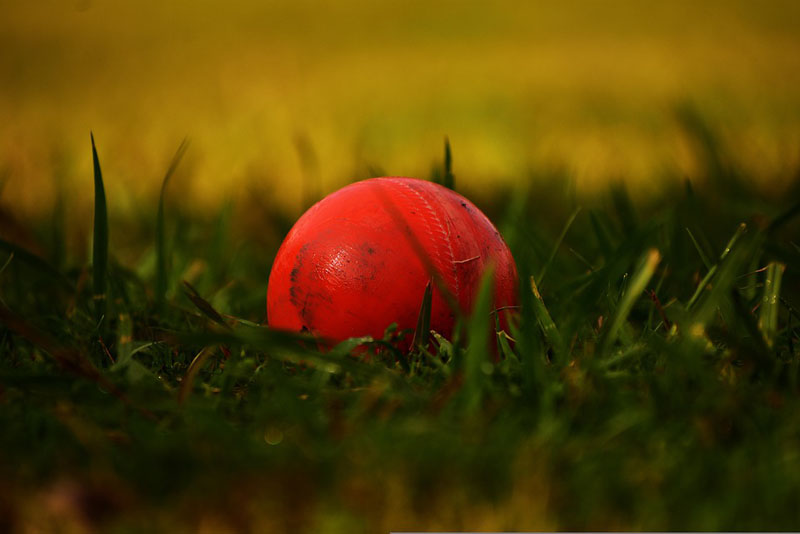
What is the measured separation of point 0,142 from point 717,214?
3463mm

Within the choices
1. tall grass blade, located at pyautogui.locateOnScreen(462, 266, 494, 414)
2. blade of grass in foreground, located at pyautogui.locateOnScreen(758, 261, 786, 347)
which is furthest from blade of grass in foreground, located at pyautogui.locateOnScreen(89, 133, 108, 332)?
blade of grass in foreground, located at pyautogui.locateOnScreen(758, 261, 786, 347)

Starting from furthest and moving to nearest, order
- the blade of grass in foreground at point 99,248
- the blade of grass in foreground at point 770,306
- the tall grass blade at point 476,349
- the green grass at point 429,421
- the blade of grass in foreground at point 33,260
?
the blade of grass in foreground at point 99,248
the blade of grass in foreground at point 33,260
the blade of grass in foreground at point 770,306
the tall grass blade at point 476,349
the green grass at point 429,421

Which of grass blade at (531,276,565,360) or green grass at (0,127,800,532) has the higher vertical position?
grass blade at (531,276,565,360)

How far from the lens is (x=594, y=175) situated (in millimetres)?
4574

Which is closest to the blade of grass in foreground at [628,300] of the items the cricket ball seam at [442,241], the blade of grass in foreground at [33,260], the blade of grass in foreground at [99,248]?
the cricket ball seam at [442,241]

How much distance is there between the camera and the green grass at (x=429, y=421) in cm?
135

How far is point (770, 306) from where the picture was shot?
1839mm

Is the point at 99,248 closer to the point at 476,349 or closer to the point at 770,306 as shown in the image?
the point at 476,349

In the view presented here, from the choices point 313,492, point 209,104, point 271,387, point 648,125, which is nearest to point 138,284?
point 271,387

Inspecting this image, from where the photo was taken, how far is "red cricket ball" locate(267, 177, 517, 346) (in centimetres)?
188

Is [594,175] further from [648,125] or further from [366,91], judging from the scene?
[366,91]

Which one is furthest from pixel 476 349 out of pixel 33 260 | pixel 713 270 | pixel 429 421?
pixel 33 260

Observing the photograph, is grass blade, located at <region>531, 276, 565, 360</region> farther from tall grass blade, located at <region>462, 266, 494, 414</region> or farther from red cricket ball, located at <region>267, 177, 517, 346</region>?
tall grass blade, located at <region>462, 266, 494, 414</region>

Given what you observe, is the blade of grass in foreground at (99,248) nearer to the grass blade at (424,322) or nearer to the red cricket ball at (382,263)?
the red cricket ball at (382,263)
